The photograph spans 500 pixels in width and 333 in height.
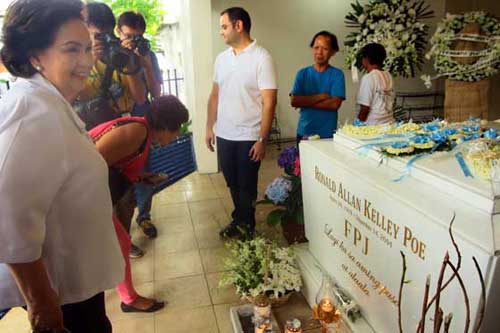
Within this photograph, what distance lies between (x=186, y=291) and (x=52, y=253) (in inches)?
48.5

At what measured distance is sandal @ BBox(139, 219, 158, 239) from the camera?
269 centimetres

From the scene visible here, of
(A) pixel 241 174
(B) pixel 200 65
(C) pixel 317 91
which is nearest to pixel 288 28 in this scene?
(B) pixel 200 65

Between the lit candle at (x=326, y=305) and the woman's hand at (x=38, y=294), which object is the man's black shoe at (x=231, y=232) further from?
the woman's hand at (x=38, y=294)

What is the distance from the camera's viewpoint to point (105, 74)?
2.04 meters

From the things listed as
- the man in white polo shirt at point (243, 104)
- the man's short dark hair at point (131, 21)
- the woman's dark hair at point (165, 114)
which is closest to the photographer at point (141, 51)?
the man's short dark hair at point (131, 21)

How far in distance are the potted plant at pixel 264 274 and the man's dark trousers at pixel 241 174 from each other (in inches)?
18.8

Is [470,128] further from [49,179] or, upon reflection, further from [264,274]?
[49,179]

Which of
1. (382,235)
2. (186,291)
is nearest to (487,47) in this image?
(382,235)

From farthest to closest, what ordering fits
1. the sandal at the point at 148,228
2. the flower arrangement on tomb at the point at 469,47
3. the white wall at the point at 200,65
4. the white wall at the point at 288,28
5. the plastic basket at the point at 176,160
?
1. the white wall at the point at 288,28
2. the plastic basket at the point at 176,160
3. the white wall at the point at 200,65
4. the flower arrangement on tomb at the point at 469,47
5. the sandal at the point at 148,228

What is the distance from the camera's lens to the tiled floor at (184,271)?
6.02 ft

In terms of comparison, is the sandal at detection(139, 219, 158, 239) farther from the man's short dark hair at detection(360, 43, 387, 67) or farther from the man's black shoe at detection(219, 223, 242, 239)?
the man's short dark hair at detection(360, 43, 387, 67)

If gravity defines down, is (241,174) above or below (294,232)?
above

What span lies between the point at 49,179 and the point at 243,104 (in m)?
1.60

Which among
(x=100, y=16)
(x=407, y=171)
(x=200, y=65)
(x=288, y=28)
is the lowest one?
(x=407, y=171)
